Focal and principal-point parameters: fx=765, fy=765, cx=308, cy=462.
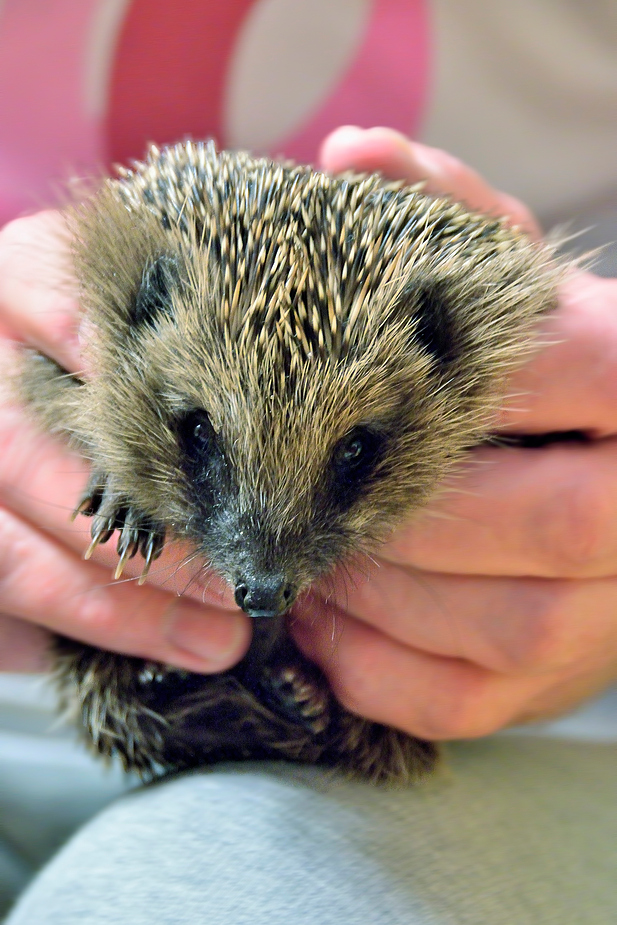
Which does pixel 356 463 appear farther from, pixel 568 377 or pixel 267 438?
pixel 568 377

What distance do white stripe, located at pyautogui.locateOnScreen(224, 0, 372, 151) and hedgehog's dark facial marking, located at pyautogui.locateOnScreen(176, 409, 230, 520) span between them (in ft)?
2.88

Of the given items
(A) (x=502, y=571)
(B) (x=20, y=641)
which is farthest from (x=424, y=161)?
(B) (x=20, y=641)

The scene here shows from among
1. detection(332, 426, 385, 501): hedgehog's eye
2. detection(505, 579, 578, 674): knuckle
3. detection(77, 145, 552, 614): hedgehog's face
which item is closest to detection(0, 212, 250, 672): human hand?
detection(77, 145, 552, 614): hedgehog's face

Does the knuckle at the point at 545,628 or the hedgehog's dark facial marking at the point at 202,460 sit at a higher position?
the hedgehog's dark facial marking at the point at 202,460

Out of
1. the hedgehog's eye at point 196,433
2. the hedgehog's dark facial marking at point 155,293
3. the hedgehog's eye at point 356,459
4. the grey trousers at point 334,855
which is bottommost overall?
the grey trousers at point 334,855

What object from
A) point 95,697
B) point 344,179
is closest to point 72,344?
point 344,179

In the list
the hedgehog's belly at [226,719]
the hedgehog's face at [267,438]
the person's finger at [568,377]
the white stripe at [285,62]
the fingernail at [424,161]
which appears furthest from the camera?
the white stripe at [285,62]

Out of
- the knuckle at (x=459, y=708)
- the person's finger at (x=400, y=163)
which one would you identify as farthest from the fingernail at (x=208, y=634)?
the person's finger at (x=400, y=163)

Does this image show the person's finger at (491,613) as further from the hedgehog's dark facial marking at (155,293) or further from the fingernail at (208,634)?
the hedgehog's dark facial marking at (155,293)

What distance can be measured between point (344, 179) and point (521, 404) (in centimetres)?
39

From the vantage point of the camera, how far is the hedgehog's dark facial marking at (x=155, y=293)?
85 cm

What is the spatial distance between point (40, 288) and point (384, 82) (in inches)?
32.1

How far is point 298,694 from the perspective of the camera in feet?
3.65

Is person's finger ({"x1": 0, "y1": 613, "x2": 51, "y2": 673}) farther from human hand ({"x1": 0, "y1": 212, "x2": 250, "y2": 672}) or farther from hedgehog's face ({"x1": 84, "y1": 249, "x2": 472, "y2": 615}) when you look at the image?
hedgehog's face ({"x1": 84, "y1": 249, "x2": 472, "y2": 615})
